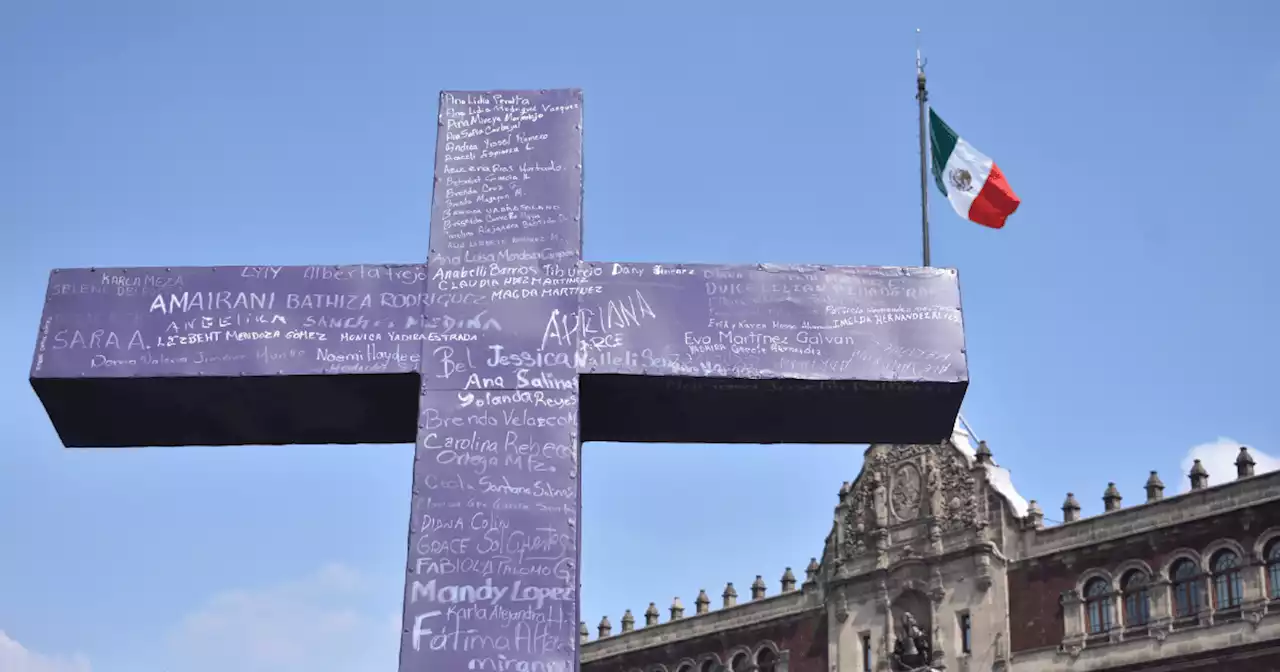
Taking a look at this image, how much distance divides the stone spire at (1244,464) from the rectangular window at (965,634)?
6.85m

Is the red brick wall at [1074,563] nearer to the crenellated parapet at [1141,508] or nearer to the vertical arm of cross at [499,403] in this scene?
the crenellated parapet at [1141,508]

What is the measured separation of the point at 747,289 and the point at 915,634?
93.2ft

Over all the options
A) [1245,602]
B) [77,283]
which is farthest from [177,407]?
Result: [1245,602]

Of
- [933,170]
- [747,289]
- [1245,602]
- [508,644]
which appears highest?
[933,170]

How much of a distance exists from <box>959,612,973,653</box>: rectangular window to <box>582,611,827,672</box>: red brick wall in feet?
13.6

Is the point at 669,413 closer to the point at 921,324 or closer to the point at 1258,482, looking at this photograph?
the point at 921,324

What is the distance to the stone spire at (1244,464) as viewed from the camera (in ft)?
103

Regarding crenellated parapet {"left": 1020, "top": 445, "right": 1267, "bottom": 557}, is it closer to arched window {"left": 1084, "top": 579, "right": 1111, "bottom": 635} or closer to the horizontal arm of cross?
arched window {"left": 1084, "top": 579, "right": 1111, "bottom": 635}

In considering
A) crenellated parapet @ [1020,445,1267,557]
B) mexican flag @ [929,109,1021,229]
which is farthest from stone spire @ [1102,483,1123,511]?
mexican flag @ [929,109,1021,229]

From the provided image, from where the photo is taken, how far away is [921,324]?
883 centimetres

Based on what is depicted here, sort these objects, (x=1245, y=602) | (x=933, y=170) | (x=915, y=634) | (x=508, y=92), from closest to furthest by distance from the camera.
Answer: (x=508, y=92), (x=933, y=170), (x=1245, y=602), (x=915, y=634)

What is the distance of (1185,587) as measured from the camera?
31781 mm

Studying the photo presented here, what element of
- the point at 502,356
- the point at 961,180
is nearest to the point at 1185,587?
the point at 961,180

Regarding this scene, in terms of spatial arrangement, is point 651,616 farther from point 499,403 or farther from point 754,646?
point 499,403
